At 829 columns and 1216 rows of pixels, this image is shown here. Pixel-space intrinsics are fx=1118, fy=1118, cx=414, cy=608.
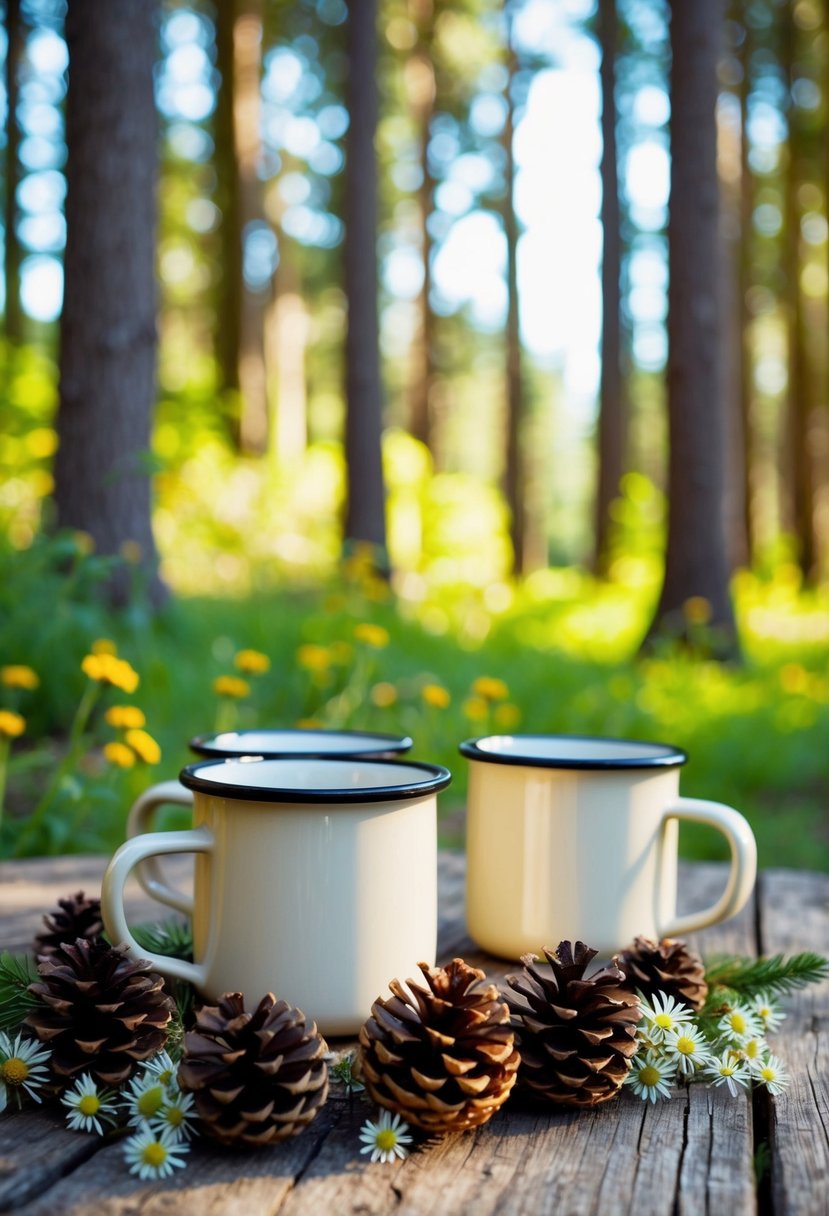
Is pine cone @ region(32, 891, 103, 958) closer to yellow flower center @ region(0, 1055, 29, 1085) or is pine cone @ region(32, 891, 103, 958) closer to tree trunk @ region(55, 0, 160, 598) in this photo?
yellow flower center @ region(0, 1055, 29, 1085)

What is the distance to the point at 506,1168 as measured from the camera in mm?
724

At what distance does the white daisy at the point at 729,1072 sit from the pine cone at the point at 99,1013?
0.42 m

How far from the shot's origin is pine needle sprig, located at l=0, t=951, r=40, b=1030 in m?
0.90

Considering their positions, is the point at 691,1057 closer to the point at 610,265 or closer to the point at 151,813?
the point at 151,813

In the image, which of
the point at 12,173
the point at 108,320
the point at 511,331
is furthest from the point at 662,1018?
the point at 511,331

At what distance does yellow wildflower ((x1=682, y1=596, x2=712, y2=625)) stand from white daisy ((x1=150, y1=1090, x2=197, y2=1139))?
5318 mm

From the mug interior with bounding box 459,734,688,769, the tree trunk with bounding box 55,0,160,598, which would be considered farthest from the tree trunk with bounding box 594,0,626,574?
the mug interior with bounding box 459,734,688,769

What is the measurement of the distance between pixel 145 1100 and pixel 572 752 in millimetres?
624

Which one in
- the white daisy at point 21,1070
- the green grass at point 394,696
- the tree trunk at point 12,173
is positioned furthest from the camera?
the tree trunk at point 12,173

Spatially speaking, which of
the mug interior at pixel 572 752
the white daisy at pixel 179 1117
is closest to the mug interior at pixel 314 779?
the mug interior at pixel 572 752

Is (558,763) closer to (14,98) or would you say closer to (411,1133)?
(411,1133)

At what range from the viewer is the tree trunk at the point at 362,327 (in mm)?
7461

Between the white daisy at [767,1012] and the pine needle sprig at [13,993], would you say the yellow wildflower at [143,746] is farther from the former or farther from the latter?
the white daisy at [767,1012]

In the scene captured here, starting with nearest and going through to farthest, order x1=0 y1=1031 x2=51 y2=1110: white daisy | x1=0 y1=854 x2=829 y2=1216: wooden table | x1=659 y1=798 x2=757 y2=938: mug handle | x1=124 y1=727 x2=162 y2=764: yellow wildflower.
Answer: x1=0 y1=854 x2=829 y2=1216: wooden table < x1=0 y1=1031 x2=51 y2=1110: white daisy < x1=659 y1=798 x2=757 y2=938: mug handle < x1=124 y1=727 x2=162 y2=764: yellow wildflower
